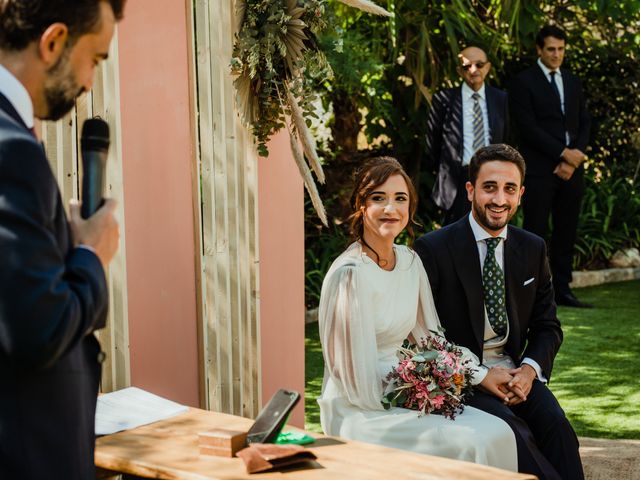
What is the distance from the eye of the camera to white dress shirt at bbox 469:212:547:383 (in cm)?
412

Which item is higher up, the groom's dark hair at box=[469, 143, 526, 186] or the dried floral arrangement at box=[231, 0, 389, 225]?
the dried floral arrangement at box=[231, 0, 389, 225]

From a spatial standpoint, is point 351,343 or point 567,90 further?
point 567,90

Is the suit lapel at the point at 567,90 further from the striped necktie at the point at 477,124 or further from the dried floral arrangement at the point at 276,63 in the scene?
the dried floral arrangement at the point at 276,63

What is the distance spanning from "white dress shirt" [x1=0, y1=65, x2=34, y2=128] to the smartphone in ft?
4.07

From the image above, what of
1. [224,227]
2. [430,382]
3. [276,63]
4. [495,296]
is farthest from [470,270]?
[276,63]

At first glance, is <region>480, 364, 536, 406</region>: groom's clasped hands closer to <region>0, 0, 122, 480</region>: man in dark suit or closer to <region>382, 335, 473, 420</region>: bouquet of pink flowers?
<region>382, 335, 473, 420</region>: bouquet of pink flowers

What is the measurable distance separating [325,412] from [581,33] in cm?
843

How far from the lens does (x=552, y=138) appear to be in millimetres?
8492

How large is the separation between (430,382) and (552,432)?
2.04 ft

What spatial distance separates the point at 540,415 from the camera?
3.88 meters

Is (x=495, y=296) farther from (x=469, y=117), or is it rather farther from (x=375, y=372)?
(x=469, y=117)

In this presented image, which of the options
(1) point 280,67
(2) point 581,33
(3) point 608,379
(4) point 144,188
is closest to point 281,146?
(1) point 280,67

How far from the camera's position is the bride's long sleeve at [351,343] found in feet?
12.0

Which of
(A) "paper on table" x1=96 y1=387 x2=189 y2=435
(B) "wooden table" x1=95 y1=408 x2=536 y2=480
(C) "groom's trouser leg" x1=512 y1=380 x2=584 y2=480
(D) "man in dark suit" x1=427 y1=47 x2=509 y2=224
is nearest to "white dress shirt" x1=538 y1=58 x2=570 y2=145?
(D) "man in dark suit" x1=427 y1=47 x2=509 y2=224
